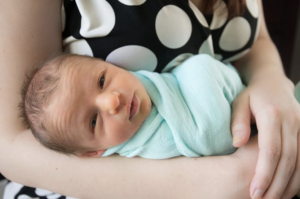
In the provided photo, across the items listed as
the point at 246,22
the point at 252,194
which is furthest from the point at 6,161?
the point at 246,22

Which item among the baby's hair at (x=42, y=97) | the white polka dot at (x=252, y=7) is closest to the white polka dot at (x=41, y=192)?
the baby's hair at (x=42, y=97)

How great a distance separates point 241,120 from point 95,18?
1.38ft

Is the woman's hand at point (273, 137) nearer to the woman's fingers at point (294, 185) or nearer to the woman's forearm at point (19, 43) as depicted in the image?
the woman's fingers at point (294, 185)

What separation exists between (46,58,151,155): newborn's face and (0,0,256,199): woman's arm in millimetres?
82

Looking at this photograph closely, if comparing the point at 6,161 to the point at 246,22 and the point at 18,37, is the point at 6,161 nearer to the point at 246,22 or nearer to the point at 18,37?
the point at 18,37

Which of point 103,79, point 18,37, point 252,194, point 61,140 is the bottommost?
point 252,194

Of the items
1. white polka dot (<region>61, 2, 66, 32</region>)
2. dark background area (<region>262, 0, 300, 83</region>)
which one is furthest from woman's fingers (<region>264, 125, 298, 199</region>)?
dark background area (<region>262, 0, 300, 83</region>)

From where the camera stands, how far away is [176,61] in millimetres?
801

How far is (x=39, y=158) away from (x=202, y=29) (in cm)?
54

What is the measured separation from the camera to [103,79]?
0.71 m

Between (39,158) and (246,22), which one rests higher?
(246,22)

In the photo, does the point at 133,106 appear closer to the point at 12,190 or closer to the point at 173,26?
the point at 173,26

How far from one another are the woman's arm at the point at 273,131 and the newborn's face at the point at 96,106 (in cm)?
23

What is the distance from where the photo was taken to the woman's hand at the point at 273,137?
62cm
